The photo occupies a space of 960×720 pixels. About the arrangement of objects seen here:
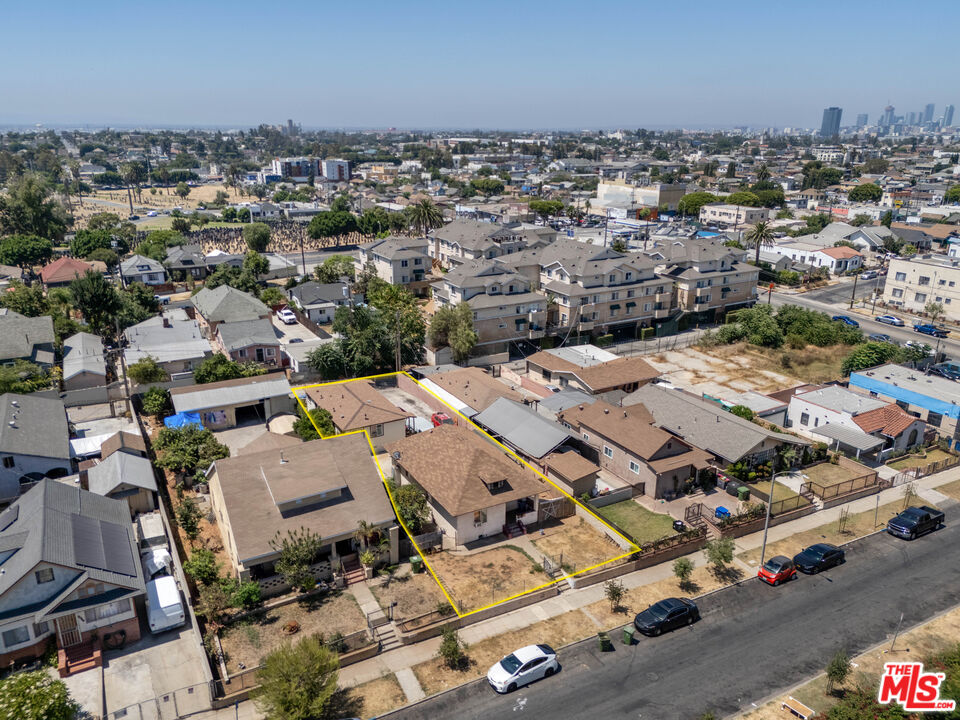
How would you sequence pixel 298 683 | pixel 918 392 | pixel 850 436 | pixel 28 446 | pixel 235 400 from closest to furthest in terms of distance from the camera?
pixel 298 683
pixel 28 446
pixel 850 436
pixel 235 400
pixel 918 392

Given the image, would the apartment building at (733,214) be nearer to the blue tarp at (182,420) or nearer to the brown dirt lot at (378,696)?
the blue tarp at (182,420)

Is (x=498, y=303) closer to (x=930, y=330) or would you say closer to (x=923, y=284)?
(x=930, y=330)

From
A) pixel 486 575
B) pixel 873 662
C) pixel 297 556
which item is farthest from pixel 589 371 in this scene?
pixel 297 556

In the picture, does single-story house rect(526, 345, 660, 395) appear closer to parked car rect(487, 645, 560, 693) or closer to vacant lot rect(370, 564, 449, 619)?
vacant lot rect(370, 564, 449, 619)

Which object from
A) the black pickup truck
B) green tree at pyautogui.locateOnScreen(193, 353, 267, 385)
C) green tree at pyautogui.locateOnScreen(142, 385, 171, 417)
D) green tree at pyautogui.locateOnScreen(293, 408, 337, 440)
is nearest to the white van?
green tree at pyautogui.locateOnScreen(293, 408, 337, 440)

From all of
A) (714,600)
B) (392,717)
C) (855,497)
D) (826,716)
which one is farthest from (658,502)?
(392,717)

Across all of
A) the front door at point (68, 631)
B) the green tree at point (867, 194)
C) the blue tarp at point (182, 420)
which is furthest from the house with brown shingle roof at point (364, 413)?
the green tree at point (867, 194)

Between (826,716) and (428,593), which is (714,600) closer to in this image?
(826,716)
